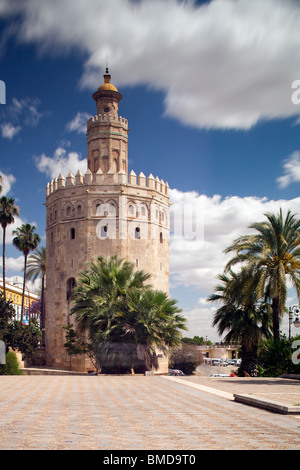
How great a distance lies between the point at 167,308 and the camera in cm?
2056

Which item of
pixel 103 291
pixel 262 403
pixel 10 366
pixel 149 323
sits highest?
pixel 103 291

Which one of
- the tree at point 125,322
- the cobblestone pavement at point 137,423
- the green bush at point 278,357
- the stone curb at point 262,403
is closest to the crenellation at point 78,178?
the tree at point 125,322

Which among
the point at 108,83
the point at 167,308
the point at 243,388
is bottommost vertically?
the point at 243,388

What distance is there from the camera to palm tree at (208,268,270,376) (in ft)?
64.2

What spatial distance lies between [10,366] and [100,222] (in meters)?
11.3

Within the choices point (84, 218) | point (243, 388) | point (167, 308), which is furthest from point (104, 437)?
point (84, 218)

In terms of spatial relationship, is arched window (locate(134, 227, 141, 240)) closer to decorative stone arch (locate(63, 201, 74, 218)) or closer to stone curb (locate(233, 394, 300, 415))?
decorative stone arch (locate(63, 201, 74, 218))

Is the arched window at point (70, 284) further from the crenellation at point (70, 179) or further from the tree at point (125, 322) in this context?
the tree at point (125, 322)

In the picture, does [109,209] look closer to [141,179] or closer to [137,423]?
[141,179]

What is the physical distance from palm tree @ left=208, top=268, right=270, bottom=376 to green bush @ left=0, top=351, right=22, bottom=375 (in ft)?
45.4

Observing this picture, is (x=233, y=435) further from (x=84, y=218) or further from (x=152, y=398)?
(x=84, y=218)

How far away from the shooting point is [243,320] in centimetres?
1983

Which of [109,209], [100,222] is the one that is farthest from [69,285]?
[109,209]
